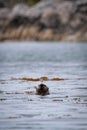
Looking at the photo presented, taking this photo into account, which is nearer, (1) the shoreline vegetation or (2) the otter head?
(2) the otter head

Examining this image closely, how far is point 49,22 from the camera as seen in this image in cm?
15075

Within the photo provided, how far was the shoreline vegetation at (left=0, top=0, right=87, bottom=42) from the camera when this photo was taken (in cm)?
14425

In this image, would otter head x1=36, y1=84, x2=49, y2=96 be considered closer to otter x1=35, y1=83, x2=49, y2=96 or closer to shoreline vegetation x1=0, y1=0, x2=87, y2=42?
otter x1=35, y1=83, x2=49, y2=96

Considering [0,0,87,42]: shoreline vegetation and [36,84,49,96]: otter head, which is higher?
[0,0,87,42]: shoreline vegetation

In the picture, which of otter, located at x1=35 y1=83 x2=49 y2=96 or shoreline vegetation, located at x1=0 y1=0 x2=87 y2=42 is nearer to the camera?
otter, located at x1=35 y1=83 x2=49 y2=96

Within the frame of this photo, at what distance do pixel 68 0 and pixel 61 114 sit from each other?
423ft

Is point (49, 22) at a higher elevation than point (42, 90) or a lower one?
higher

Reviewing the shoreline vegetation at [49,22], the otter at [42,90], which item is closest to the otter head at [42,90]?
the otter at [42,90]

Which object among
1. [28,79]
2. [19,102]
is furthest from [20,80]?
[19,102]

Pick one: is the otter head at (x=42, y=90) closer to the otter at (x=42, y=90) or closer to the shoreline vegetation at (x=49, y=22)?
the otter at (x=42, y=90)

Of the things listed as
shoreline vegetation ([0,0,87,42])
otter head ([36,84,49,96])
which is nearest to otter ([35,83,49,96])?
otter head ([36,84,49,96])

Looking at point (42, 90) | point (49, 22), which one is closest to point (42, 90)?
point (42, 90)

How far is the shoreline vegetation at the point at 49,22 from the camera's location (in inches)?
5679

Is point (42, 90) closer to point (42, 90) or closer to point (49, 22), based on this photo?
point (42, 90)
